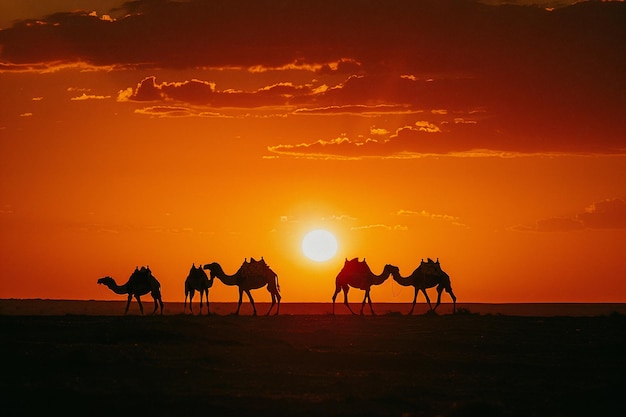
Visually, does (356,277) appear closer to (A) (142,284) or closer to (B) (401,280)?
(B) (401,280)

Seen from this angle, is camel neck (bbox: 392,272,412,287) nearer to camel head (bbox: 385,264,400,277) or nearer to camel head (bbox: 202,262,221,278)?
camel head (bbox: 385,264,400,277)

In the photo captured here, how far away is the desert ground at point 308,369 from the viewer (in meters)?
27.9

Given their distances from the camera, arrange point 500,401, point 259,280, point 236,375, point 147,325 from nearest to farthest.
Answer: point 500,401
point 236,375
point 147,325
point 259,280

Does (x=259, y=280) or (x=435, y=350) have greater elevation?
(x=259, y=280)

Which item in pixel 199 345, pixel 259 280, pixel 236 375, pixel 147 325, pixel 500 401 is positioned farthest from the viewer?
pixel 259 280

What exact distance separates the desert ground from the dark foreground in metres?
0.05

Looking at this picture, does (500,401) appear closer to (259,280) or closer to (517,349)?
(517,349)

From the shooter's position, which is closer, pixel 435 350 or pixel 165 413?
pixel 165 413

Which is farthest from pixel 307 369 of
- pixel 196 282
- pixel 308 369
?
pixel 196 282

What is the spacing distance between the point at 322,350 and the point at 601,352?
900 centimetres

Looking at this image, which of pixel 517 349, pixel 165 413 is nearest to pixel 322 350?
pixel 517 349

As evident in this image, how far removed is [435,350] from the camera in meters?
40.8

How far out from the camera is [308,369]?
34.6 metres

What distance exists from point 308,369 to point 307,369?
0.14 ft
